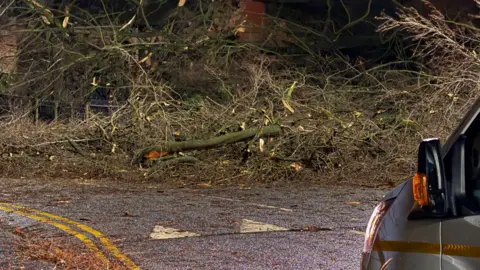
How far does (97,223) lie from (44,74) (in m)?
6.46

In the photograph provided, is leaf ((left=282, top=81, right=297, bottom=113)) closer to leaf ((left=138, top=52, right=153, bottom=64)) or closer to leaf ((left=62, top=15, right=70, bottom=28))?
leaf ((left=138, top=52, right=153, bottom=64))

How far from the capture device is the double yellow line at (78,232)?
5.99 meters

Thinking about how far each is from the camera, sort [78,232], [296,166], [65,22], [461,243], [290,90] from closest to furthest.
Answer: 1. [461,243]
2. [78,232]
3. [296,166]
4. [290,90]
5. [65,22]

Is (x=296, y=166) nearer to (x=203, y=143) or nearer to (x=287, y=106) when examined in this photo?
(x=287, y=106)

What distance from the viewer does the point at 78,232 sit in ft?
23.1

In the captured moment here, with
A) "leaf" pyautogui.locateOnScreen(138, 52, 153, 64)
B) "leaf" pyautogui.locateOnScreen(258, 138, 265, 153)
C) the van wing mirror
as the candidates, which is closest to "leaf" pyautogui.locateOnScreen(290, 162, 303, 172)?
"leaf" pyautogui.locateOnScreen(258, 138, 265, 153)

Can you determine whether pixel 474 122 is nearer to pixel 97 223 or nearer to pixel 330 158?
pixel 97 223

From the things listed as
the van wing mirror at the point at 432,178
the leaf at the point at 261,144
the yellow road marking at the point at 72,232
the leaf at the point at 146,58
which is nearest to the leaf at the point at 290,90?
the leaf at the point at 261,144

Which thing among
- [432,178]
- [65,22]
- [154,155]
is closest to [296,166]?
[154,155]

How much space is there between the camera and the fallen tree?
11.4 meters

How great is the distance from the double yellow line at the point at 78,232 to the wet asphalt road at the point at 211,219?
3.4 inches

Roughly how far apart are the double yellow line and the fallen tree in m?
2.97

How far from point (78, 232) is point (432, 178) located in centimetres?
521

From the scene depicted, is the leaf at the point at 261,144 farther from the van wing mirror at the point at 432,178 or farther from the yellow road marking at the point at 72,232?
the van wing mirror at the point at 432,178
